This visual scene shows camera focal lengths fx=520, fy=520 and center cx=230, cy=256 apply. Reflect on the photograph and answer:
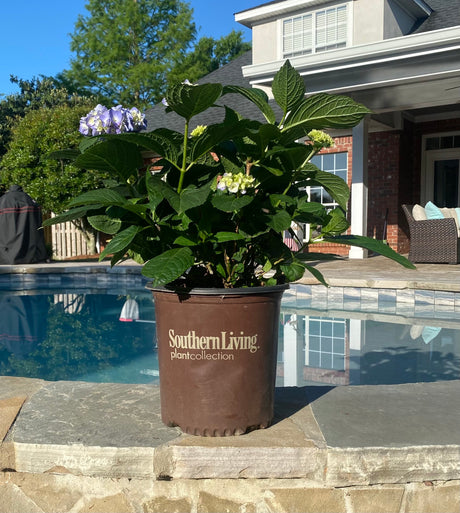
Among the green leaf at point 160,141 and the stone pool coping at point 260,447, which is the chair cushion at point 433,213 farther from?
the green leaf at point 160,141

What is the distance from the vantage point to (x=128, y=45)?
24156mm

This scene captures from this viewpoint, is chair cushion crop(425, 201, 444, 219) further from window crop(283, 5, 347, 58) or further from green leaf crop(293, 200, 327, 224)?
green leaf crop(293, 200, 327, 224)

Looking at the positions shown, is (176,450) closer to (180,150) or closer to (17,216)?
(180,150)

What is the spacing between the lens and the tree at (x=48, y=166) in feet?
39.4

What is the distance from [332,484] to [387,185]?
32.6 feet

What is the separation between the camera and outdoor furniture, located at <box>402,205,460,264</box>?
24.5 feet

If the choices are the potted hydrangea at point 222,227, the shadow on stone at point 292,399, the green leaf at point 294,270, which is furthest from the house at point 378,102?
the green leaf at point 294,270

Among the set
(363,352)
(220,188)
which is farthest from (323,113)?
(363,352)

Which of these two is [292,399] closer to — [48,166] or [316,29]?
[316,29]

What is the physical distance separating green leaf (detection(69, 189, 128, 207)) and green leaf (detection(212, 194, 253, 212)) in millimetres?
264

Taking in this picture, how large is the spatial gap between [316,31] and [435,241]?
5149mm

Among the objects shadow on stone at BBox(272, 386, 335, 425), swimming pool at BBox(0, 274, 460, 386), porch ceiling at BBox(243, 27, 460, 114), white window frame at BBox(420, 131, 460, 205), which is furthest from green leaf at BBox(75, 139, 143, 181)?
white window frame at BBox(420, 131, 460, 205)

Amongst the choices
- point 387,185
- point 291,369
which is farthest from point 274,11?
point 291,369

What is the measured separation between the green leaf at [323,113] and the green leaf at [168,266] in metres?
0.46
